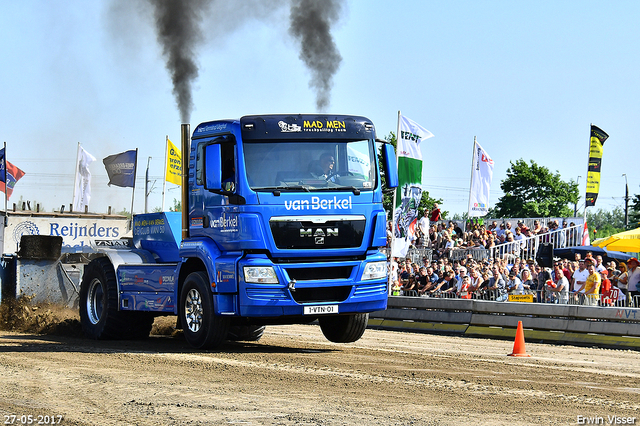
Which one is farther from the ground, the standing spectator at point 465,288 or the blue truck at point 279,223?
the blue truck at point 279,223

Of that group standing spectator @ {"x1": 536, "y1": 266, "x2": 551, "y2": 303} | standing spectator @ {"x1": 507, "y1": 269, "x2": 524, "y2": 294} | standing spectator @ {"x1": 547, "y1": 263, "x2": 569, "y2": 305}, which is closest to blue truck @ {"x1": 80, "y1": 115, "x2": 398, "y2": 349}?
standing spectator @ {"x1": 547, "y1": 263, "x2": 569, "y2": 305}

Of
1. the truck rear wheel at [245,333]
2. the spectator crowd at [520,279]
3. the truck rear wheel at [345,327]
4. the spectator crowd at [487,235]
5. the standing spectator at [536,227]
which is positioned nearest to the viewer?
the truck rear wheel at [345,327]

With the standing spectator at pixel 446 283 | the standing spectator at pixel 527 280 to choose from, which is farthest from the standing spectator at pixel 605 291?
the standing spectator at pixel 446 283

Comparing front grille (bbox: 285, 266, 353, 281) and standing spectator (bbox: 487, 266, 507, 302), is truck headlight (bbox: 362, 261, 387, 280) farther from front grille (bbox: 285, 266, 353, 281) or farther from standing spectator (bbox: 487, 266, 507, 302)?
standing spectator (bbox: 487, 266, 507, 302)

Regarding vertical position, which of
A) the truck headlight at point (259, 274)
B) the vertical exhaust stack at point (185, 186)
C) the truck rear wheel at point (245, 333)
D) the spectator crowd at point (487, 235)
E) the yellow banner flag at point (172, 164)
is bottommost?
the truck rear wheel at point (245, 333)

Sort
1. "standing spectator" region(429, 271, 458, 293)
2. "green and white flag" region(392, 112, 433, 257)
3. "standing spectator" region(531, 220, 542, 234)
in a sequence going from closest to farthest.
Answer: "standing spectator" region(429, 271, 458, 293)
"green and white flag" region(392, 112, 433, 257)
"standing spectator" region(531, 220, 542, 234)

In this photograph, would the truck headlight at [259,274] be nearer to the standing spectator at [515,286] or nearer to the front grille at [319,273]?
the front grille at [319,273]

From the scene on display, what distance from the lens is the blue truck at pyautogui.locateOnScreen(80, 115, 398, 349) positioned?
11078 millimetres

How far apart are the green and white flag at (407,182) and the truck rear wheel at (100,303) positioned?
854 cm

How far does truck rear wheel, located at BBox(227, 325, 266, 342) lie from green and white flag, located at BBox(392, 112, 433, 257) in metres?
7.38

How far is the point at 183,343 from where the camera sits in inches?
527

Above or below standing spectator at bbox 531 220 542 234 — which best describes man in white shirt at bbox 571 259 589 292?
below

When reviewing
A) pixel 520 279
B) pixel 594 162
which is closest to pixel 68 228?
pixel 520 279

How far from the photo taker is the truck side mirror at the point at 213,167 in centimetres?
1116
